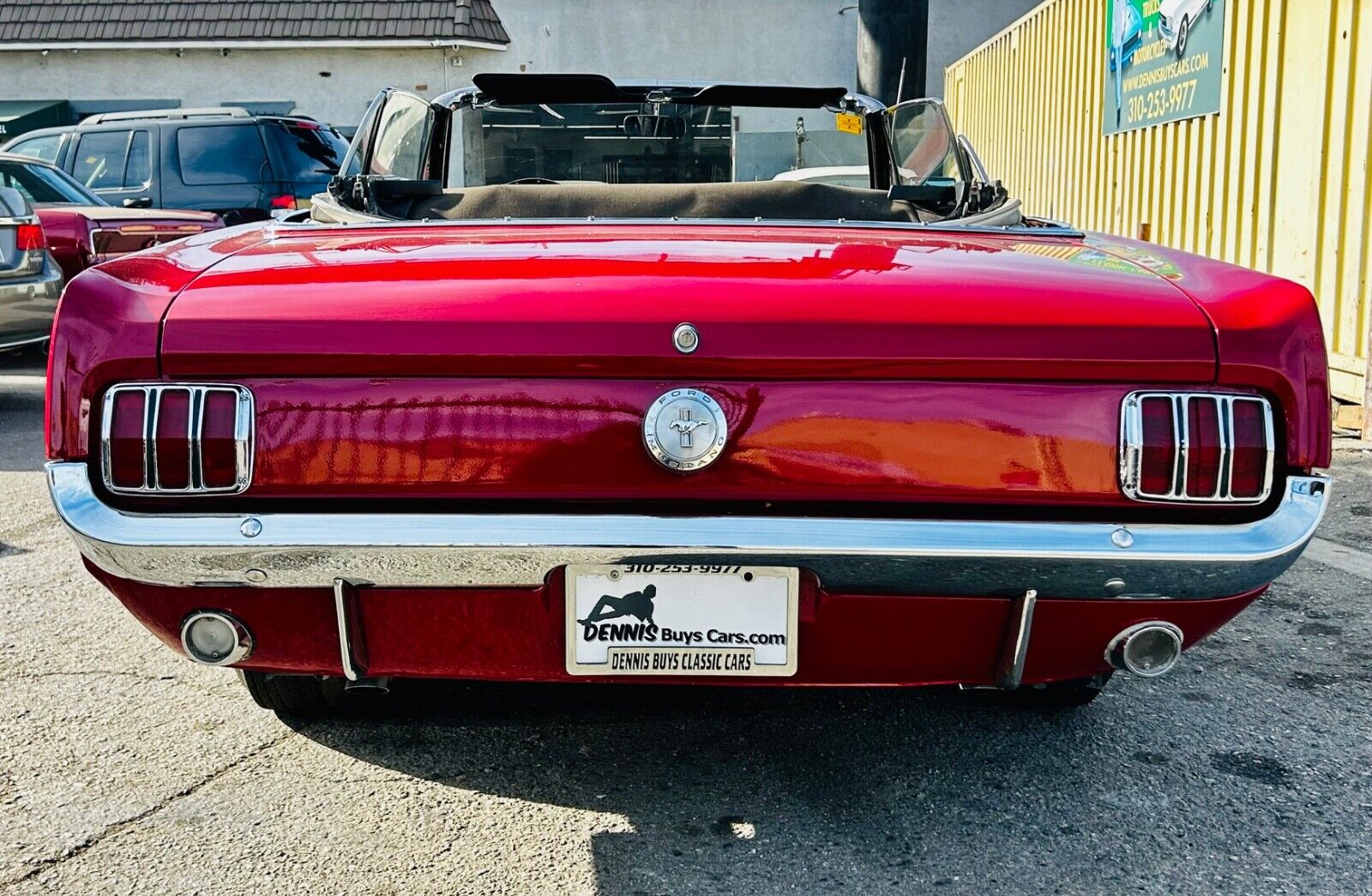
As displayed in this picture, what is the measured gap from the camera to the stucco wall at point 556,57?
20.8 meters

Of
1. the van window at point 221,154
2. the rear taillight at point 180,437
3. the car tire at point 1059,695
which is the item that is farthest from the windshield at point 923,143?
the van window at point 221,154

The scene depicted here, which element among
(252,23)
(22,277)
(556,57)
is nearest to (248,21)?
(252,23)

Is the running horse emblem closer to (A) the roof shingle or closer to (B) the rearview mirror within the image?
(B) the rearview mirror

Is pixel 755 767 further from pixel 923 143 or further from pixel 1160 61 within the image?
pixel 1160 61

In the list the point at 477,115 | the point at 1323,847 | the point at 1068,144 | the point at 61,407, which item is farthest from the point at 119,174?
the point at 1323,847

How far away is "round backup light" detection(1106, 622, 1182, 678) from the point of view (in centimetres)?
228

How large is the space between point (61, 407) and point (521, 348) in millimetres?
749

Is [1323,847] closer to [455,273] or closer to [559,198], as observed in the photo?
[455,273]

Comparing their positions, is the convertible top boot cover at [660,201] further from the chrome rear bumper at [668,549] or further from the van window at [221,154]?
the van window at [221,154]

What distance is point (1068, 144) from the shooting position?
11.5m

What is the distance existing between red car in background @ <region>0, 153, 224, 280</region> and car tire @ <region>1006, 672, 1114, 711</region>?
6.61 meters

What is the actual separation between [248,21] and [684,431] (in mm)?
20655

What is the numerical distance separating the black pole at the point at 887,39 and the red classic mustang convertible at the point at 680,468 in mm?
13789

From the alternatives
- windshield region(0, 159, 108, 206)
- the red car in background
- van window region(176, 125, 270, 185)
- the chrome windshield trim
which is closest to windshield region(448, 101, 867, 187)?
the chrome windshield trim
